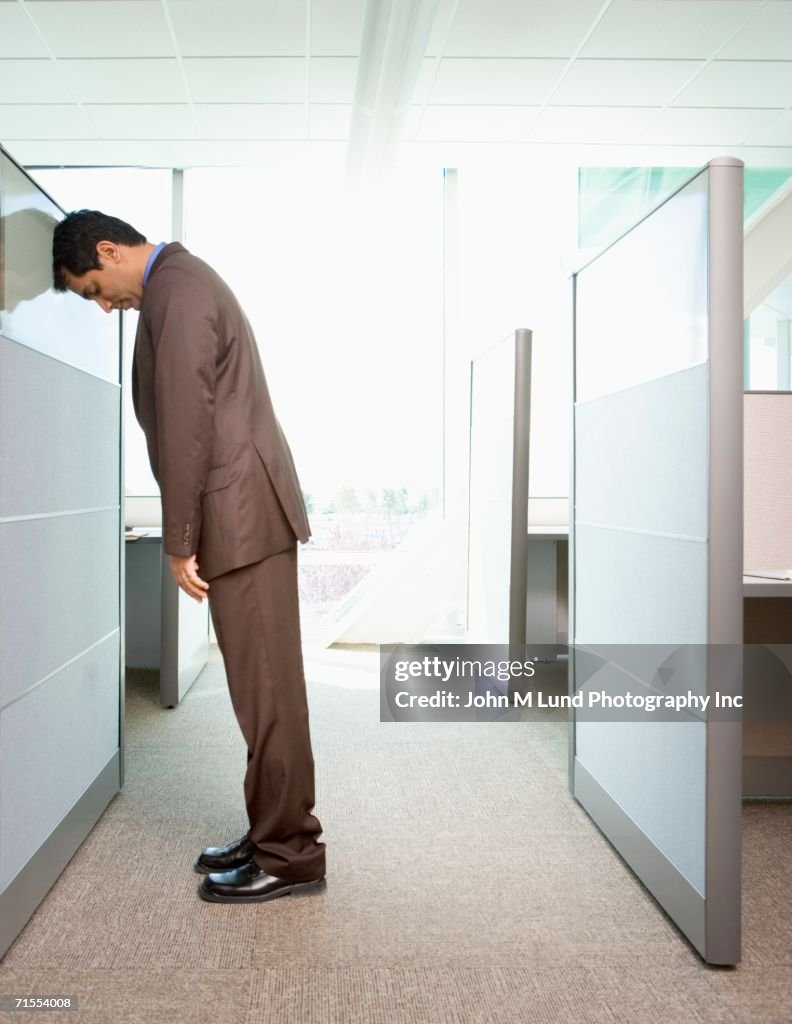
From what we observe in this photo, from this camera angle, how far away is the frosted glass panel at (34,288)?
1.34 metres

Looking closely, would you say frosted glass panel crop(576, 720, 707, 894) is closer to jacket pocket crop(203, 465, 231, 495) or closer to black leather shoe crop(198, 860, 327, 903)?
black leather shoe crop(198, 860, 327, 903)

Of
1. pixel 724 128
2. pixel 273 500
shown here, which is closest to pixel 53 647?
pixel 273 500

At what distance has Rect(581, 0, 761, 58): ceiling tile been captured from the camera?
2.62 meters

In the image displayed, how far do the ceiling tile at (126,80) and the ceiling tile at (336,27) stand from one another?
0.55m

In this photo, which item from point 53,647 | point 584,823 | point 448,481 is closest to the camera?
point 53,647

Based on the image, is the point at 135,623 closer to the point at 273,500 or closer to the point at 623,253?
the point at 273,500

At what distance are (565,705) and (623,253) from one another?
70.8 inches

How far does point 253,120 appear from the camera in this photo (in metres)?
3.33

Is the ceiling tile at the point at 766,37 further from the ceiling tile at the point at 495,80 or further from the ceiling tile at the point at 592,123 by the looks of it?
the ceiling tile at the point at 495,80

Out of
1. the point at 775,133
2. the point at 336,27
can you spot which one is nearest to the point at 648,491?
the point at 336,27

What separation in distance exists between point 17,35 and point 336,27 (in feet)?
3.53

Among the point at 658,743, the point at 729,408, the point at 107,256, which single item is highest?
the point at 107,256

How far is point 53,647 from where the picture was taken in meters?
1.53

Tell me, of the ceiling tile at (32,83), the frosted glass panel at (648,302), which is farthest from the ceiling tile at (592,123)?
the ceiling tile at (32,83)
